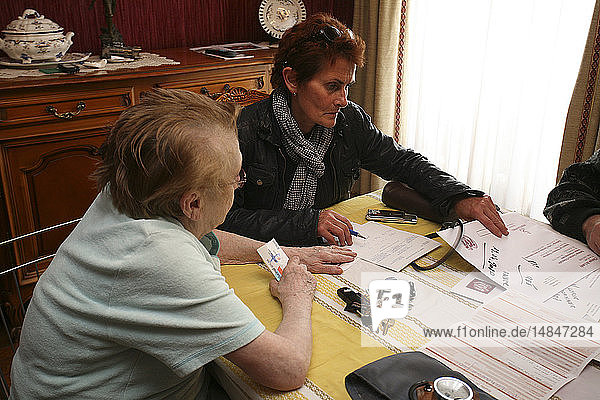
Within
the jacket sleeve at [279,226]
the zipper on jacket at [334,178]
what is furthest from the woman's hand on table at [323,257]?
the zipper on jacket at [334,178]

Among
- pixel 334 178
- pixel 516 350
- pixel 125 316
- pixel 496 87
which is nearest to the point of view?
pixel 125 316

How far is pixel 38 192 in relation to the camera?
7.80ft

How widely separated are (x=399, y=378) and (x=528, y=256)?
2.13 ft

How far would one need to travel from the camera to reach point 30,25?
2373mm

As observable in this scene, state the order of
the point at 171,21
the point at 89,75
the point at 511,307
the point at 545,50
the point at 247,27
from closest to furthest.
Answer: the point at 511,307 < the point at 89,75 < the point at 545,50 < the point at 171,21 < the point at 247,27

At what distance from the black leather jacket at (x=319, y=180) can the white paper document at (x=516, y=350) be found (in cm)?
56

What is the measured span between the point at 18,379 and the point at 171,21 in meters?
2.43

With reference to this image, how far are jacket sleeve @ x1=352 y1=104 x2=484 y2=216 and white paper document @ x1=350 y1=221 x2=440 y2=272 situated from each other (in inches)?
7.3

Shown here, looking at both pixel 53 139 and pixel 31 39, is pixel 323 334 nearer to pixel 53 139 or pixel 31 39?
pixel 53 139

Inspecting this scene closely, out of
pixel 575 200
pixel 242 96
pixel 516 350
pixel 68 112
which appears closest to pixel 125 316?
pixel 516 350

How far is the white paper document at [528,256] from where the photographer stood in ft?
4.24

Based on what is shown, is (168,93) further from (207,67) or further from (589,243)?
(207,67)

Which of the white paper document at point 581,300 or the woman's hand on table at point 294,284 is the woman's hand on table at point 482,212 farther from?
the woman's hand on table at point 294,284

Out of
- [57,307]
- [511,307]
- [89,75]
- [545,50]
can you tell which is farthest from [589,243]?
[89,75]
